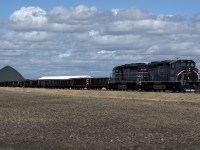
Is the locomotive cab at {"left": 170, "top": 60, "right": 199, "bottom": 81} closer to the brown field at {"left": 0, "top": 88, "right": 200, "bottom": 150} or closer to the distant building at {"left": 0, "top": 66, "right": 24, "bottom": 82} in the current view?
the brown field at {"left": 0, "top": 88, "right": 200, "bottom": 150}

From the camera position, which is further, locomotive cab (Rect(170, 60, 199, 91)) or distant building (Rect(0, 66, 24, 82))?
distant building (Rect(0, 66, 24, 82))

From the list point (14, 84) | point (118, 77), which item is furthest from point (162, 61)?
point (14, 84)

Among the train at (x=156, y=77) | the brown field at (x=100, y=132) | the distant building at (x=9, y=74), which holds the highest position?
the distant building at (x=9, y=74)

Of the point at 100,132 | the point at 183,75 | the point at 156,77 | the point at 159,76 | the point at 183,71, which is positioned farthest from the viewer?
the point at 156,77

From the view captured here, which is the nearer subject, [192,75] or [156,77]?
[192,75]

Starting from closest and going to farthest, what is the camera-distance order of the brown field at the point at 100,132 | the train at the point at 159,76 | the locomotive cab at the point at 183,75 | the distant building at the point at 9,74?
the brown field at the point at 100,132 < the locomotive cab at the point at 183,75 < the train at the point at 159,76 < the distant building at the point at 9,74

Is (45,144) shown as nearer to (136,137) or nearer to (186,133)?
(136,137)

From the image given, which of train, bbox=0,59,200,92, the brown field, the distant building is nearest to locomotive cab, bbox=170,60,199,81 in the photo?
train, bbox=0,59,200,92

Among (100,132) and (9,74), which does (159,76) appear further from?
(9,74)

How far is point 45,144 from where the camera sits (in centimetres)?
1195

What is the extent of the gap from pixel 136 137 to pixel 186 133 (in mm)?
2086

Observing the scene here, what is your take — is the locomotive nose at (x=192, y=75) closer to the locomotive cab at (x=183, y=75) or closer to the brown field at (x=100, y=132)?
the locomotive cab at (x=183, y=75)

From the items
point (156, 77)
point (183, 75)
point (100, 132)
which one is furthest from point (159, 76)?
point (100, 132)

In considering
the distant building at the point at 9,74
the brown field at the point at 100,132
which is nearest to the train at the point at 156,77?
the brown field at the point at 100,132
